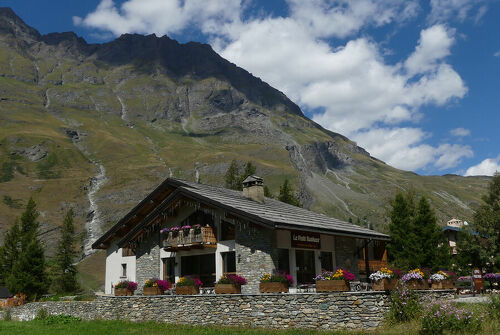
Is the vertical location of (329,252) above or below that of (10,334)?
above

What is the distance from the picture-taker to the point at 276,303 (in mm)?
15828

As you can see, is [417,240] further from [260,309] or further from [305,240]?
[260,309]

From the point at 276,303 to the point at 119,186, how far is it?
135692mm

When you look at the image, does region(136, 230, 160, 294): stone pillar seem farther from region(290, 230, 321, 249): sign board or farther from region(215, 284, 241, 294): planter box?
region(290, 230, 321, 249): sign board

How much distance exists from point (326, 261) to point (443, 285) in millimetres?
6265

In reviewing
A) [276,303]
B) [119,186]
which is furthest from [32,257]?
[119,186]

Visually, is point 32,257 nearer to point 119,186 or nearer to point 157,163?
point 119,186

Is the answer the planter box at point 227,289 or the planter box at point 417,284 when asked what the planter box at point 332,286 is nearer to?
the planter box at point 417,284

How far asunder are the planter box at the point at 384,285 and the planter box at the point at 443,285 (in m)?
6.14

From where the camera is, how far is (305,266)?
2323 cm

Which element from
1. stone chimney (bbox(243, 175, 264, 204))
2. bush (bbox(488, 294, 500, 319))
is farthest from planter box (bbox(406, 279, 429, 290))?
stone chimney (bbox(243, 175, 264, 204))

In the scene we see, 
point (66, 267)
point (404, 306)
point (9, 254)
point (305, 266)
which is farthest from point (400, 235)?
point (66, 267)

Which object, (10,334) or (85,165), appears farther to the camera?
(85,165)

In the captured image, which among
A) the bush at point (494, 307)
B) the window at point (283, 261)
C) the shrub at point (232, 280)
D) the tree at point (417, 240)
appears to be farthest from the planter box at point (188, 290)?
the tree at point (417, 240)
